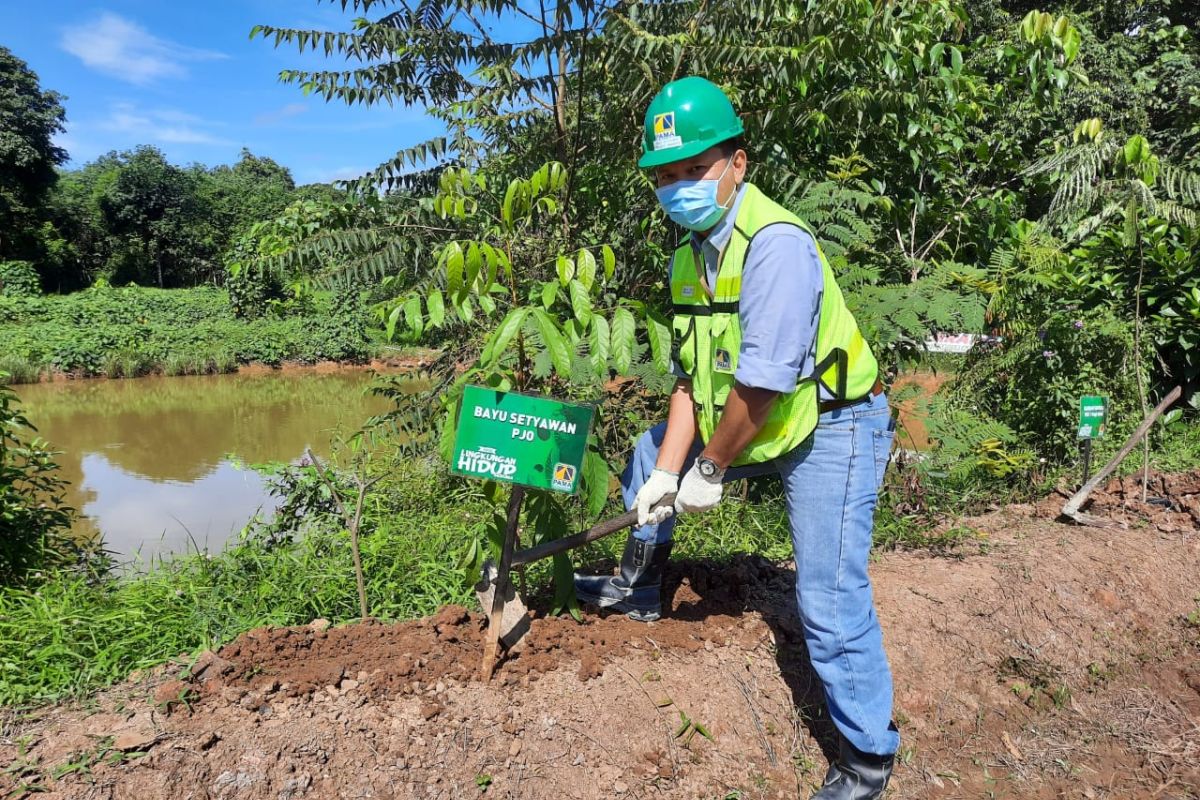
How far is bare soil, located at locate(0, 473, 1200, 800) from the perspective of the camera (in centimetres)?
197

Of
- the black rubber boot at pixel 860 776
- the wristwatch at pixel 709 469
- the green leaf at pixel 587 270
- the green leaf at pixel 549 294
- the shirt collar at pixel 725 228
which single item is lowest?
the black rubber boot at pixel 860 776

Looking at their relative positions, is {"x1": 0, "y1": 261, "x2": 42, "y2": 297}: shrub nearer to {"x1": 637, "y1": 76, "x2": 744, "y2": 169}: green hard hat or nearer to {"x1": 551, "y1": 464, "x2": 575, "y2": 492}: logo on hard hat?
{"x1": 551, "y1": 464, "x2": 575, "y2": 492}: logo on hard hat

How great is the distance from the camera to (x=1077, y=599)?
3320 mm

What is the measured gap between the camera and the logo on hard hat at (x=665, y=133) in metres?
1.97

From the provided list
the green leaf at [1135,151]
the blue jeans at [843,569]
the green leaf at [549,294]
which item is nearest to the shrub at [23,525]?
the green leaf at [549,294]

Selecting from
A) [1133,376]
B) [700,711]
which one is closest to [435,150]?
[700,711]

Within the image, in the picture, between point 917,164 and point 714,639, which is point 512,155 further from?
point 714,639

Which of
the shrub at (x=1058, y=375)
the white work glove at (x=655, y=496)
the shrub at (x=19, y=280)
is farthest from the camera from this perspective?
the shrub at (x=19, y=280)

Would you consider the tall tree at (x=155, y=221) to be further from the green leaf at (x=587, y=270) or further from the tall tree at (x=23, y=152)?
the green leaf at (x=587, y=270)

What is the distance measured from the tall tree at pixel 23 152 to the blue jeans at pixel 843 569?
110ft

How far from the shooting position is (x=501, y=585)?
230 centimetres

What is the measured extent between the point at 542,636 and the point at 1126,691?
228 centimetres

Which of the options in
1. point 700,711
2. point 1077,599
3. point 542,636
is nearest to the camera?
point 700,711

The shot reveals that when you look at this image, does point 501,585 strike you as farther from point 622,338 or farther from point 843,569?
point 843,569
